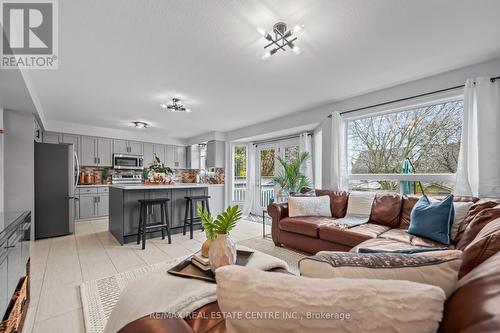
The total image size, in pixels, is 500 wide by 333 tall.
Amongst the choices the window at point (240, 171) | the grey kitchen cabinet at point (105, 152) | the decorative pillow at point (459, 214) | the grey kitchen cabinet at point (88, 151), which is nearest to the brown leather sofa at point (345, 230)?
the decorative pillow at point (459, 214)

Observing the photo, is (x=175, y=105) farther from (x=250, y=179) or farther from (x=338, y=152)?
(x=250, y=179)

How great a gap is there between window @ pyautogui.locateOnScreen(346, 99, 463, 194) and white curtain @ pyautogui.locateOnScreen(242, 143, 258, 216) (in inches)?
112

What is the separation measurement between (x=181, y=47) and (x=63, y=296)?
8.58 feet

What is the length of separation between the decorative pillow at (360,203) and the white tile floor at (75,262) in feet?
5.94

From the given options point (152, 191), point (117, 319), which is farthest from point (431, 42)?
point (152, 191)

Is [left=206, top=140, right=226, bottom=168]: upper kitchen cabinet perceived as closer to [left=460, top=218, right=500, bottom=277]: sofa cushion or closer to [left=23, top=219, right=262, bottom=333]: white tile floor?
[left=23, top=219, right=262, bottom=333]: white tile floor

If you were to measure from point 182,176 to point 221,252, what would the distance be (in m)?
6.57

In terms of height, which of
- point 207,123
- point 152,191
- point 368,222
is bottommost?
point 368,222

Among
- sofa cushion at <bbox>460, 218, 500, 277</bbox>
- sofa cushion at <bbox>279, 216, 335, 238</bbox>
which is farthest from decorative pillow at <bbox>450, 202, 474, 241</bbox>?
sofa cushion at <bbox>460, 218, 500, 277</bbox>

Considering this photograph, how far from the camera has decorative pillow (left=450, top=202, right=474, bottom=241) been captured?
2164mm

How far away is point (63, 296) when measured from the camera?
2.05 meters

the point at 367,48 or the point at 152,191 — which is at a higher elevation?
the point at 367,48

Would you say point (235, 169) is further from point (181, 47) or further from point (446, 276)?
point (446, 276)

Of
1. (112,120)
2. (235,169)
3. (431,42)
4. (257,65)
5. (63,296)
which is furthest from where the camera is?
(235,169)
